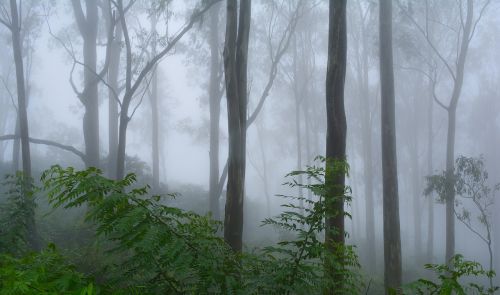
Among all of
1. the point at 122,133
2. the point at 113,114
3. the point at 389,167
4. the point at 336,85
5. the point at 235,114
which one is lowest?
the point at 389,167

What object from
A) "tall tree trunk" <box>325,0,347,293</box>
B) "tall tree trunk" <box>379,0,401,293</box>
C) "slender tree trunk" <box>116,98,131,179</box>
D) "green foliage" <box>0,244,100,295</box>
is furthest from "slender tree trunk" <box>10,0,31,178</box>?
"tall tree trunk" <box>379,0,401,293</box>

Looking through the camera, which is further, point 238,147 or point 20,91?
point 20,91

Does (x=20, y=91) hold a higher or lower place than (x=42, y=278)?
higher

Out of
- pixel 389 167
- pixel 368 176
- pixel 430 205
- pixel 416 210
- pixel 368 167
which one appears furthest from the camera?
pixel 416 210

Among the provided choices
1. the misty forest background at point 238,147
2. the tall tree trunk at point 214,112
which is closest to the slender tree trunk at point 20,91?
the misty forest background at point 238,147

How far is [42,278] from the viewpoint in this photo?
173cm

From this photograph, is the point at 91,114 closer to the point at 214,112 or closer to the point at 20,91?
the point at 20,91

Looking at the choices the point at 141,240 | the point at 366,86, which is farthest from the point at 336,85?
the point at 366,86

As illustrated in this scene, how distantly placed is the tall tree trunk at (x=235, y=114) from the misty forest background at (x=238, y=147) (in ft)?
0.08

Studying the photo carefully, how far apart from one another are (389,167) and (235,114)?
4183 millimetres

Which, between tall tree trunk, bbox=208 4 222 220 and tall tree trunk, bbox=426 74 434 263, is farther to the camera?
tall tree trunk, bbox=426 74 434 263

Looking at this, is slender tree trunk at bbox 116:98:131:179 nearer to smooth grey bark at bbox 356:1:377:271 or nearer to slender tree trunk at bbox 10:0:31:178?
slender tree trunk at bbox 10:0:31:178

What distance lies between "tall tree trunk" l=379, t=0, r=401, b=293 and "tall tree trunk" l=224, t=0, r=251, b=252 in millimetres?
3690

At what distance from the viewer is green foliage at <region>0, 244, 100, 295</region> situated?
138 centimetres
